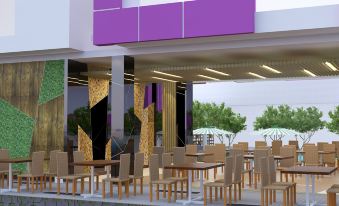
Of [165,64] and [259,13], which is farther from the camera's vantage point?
[165,64]

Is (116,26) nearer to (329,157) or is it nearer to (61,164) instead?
(61,164)

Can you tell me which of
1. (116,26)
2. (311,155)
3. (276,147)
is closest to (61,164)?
(116,26)

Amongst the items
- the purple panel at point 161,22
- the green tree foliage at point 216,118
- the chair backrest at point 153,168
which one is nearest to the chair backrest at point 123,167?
the chair backrest at point 153,168

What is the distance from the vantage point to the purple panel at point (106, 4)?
40.1ft

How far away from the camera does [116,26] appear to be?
39.8 ft

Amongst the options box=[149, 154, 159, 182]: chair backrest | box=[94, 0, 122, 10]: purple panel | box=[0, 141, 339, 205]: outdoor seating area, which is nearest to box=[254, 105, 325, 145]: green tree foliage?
box=[0, 141, 339, 205]: outdoor seating area

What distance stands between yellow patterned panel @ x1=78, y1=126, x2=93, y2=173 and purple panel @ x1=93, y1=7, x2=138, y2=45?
372 cm

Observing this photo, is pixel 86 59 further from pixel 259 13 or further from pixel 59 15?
pixel 259 13

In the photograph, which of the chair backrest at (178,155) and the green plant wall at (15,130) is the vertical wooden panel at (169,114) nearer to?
the green plant wall at (15,130)

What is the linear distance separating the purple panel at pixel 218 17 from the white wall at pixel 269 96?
2851cm

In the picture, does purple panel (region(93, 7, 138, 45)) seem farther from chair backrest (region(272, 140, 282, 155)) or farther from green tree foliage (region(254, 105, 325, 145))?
green tree foliage (region(254, 105, 325, 145))

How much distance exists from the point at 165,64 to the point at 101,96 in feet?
9.20

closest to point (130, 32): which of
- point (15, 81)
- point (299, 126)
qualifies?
point (15, 81)

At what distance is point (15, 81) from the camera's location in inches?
573
